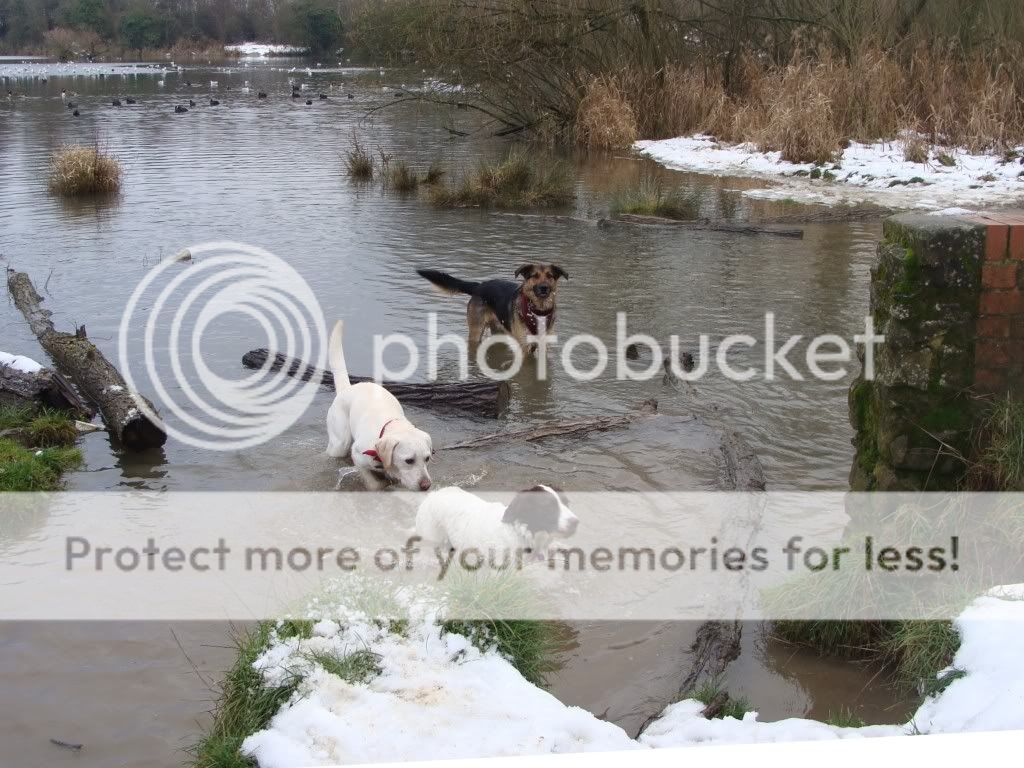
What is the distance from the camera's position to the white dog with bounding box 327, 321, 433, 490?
5.73 meters

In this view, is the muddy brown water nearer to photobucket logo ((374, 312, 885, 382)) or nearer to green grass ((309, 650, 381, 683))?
photobucket logo ((374, 312, 885, 382))

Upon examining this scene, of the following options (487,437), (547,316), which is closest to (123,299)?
(547,316)

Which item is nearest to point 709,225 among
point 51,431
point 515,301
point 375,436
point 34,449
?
point 515,301

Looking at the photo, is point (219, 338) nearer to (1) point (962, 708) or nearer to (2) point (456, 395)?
(2) point (456, 395)

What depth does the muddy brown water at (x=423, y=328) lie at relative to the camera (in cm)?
399

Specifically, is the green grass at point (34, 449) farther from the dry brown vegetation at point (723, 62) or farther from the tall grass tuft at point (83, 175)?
the dry brown vegetation at point (723, 62)

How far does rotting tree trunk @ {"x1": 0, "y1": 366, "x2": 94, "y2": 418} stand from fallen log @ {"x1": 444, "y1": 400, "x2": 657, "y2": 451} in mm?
3024

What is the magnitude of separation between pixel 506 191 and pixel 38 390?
10.9m

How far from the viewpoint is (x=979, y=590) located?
3.95 metres

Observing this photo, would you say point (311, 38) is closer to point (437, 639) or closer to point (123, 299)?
point (123, 299)

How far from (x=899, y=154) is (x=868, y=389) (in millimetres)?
15039

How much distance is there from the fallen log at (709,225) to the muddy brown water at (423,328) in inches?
7.5

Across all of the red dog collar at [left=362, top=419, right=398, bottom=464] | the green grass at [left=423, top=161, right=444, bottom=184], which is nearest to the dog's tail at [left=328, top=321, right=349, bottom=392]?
the red dog collar at [left=362, top=419, right=398, bottom=464]

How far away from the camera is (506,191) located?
1712 cm
